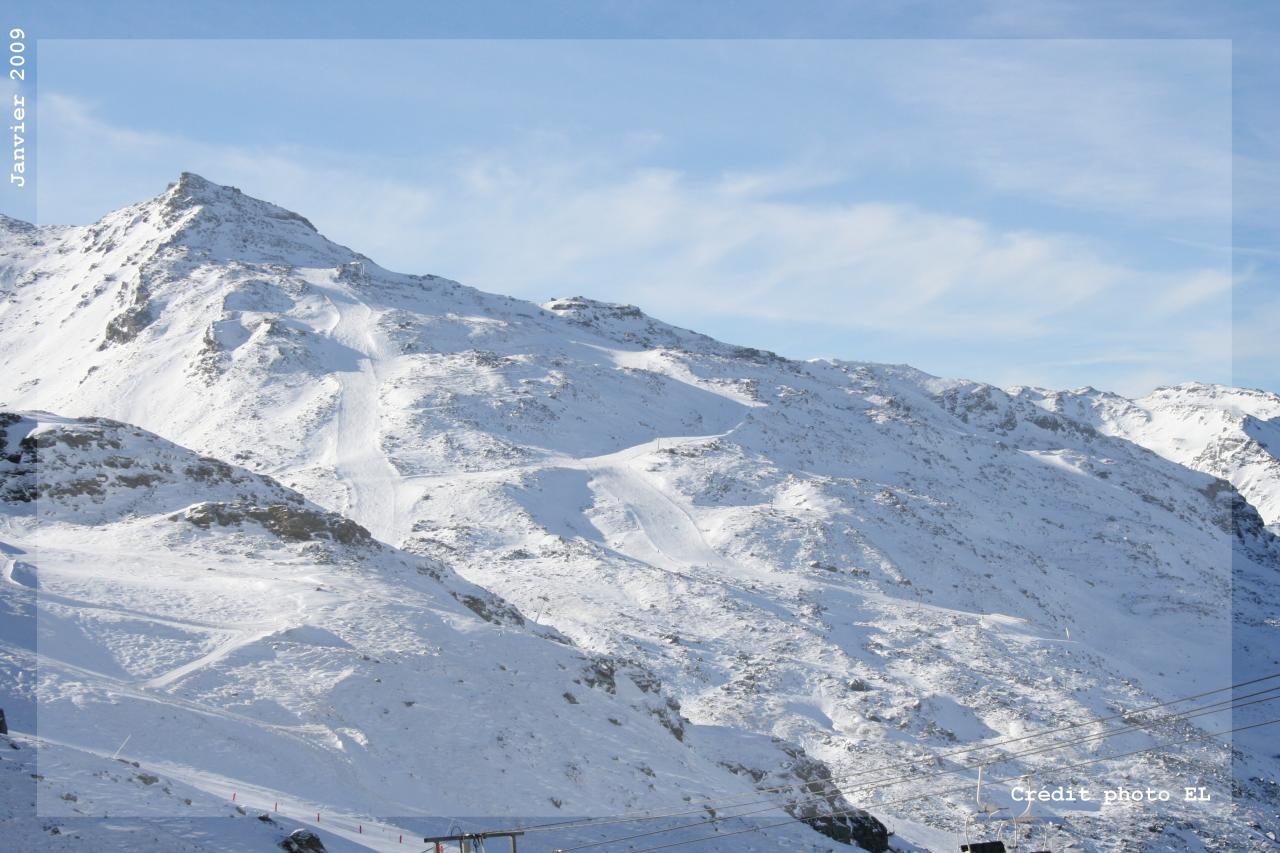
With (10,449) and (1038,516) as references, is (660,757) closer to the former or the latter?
(10,449)

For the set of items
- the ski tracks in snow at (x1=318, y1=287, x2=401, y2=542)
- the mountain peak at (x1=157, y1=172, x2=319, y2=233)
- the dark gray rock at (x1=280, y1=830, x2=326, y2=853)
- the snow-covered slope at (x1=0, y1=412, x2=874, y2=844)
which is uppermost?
the mountain peak at (x1=157, y1=172, x2=319, y2=233)

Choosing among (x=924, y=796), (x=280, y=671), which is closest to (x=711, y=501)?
(x=924, y=796)

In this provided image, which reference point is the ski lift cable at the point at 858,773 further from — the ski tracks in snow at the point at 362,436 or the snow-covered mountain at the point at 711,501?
the ski tracks in snow at the point at 362,436

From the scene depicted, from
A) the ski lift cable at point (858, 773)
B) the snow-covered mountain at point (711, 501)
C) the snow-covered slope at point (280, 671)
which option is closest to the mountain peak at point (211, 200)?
the snow-covered mountain at point (711, 501)

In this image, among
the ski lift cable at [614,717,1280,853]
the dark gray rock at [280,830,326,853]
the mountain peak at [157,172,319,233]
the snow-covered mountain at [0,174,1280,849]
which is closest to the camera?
the dark gray rock at [280,830,326,853]

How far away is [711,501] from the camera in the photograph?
88750mm

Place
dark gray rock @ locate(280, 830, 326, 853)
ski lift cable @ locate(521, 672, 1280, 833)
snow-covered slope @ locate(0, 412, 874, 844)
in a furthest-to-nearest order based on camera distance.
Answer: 1. ski lift cable @ locate(521, 672, 1280, 833)
2. snow-covered slope @ locate(0, 412, 874, 844)
3. dark gray rock @ locate(280, 830, 326, 853)

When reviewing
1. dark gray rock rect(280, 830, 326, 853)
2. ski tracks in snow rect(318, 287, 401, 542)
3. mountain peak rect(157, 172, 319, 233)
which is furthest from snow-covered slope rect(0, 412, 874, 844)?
mountain peak rect(157, 172, 319, 233)

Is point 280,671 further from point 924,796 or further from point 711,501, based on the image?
point 711,501

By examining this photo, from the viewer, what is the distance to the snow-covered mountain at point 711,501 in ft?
187

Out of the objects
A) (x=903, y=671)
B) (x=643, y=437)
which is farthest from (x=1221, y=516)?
(x=903, y=671)

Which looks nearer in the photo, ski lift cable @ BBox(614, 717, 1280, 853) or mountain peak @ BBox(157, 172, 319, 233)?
ski lift cable @ BBox(614, 717, 1280, 853)

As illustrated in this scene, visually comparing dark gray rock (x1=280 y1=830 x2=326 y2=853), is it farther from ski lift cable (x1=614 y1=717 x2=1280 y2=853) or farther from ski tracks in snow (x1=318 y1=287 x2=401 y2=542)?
ski tracks in snow (x1=318 y1=287 x2=401 y2=542)

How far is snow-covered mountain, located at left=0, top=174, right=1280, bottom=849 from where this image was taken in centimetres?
5703
